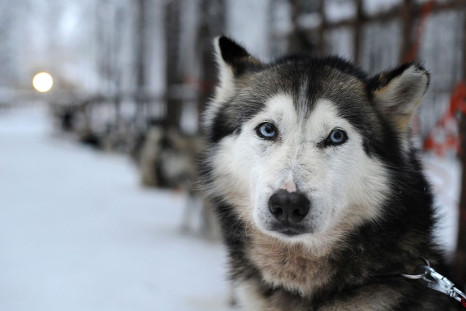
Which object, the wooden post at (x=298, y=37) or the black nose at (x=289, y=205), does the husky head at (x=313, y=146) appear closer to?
the black nose at (x=289, y=205)

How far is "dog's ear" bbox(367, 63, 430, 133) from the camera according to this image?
2.04 metres

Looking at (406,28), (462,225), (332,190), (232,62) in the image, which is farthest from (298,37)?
(332,190)

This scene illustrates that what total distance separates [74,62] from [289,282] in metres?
49.0

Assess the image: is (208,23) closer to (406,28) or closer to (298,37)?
(298,37)

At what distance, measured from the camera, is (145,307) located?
12.4 feet

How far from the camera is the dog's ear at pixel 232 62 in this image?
2418mm

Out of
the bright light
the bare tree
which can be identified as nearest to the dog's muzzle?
the bright light

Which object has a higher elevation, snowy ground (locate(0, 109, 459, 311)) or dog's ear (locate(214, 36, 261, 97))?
dog's ear (locate(214, 36, 261, 97))

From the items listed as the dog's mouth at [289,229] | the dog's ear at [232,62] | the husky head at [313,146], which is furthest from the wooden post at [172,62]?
the dog's mouth at [289,229]

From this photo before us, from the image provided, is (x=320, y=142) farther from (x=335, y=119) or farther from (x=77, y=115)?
(x=77, y=115)

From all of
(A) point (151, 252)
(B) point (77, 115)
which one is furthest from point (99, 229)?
(B) point (77, 115)

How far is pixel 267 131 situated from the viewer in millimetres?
2086

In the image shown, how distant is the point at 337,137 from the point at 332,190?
0.81ft

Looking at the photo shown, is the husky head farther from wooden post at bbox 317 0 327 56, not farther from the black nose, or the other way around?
wooden post at bbox 317 0 327 56
